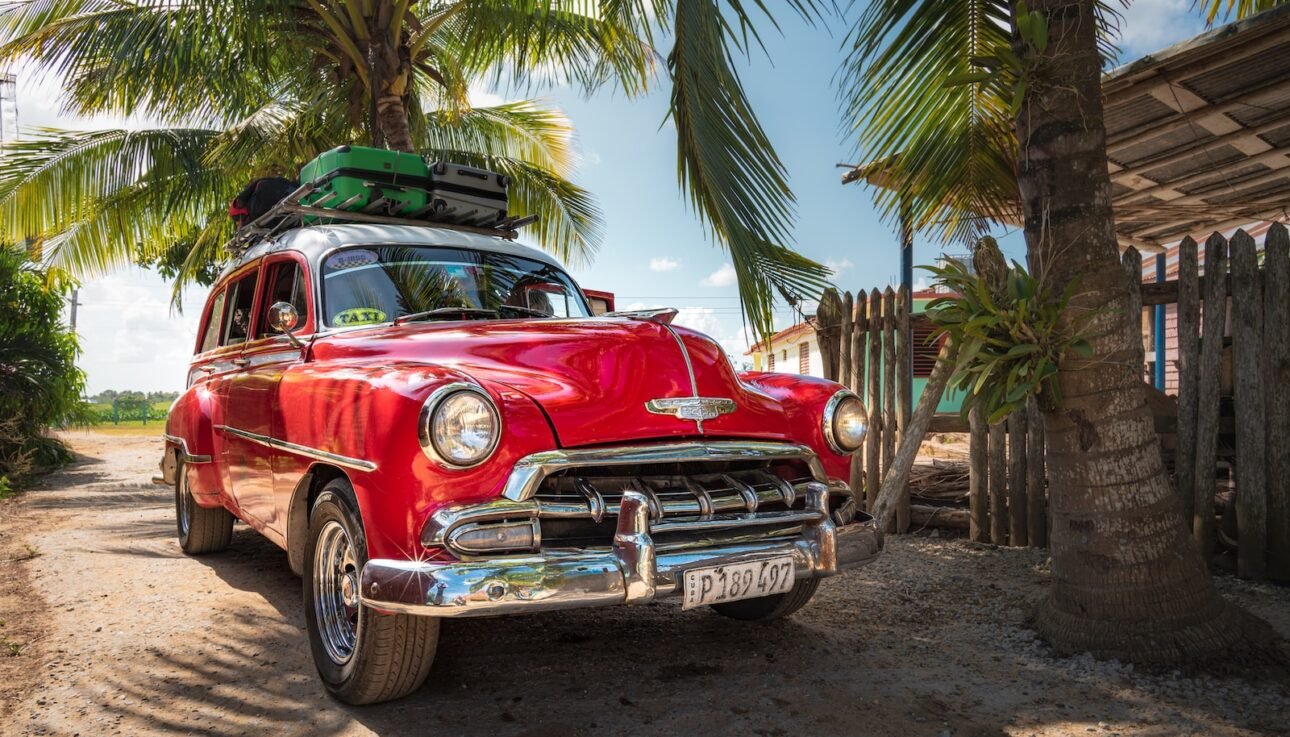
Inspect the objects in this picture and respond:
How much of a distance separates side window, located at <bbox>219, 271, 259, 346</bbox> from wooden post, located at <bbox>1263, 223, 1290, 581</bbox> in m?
5.38

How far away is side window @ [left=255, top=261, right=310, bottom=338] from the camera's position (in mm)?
4111

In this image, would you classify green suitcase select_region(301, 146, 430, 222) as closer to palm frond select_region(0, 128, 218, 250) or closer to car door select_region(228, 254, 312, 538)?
car door select_region(228, 254, 312, 538)

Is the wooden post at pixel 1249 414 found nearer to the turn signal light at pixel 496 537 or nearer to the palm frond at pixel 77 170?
the turn signal light at pixel 496 537

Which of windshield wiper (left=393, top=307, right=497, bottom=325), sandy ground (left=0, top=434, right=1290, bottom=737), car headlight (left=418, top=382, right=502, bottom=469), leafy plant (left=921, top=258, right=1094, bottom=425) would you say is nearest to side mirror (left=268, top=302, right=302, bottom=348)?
windshield wiper (left=393, top=307, right=497, bottom=325)

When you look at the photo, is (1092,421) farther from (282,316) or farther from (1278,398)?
(282,316)

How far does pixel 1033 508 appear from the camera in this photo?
5.34 m

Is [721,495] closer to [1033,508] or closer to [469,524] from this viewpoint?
[469,524]

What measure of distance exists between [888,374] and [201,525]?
4.82 meters

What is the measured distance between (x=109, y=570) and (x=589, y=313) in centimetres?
348

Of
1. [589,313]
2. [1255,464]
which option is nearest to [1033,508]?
[1255,464]

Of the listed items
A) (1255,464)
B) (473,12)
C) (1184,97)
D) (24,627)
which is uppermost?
(473,12)

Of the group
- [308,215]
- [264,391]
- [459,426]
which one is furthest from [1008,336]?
[308,215]

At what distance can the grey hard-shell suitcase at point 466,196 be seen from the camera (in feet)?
18.0

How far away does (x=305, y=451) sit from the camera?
328 cm
